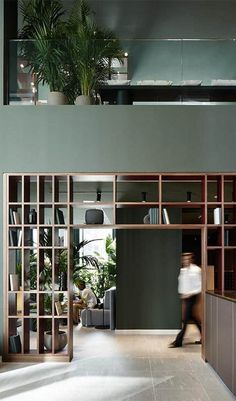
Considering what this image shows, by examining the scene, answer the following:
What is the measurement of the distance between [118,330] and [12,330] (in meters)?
2.86

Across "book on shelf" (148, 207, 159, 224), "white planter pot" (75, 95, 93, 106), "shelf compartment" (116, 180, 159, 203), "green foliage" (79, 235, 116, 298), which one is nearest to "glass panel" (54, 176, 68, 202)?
"shelf compartment" (116, 180, 159, 203)

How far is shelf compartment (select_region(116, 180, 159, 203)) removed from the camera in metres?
8.27

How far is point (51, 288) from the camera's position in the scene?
6.95m

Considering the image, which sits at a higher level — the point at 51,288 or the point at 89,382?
the point at 51,288

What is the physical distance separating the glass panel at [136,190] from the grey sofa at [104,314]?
69.7 inches

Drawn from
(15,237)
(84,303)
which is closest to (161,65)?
(15,237)

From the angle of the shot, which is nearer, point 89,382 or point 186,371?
point 89,382

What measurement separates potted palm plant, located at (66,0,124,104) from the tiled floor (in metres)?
3.46

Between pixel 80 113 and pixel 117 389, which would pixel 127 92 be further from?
pixel 117 389

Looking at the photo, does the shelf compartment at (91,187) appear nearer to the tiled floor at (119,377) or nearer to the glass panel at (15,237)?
the glass panel at (15,237)

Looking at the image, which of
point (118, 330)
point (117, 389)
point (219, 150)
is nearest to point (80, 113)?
point (219, 150)

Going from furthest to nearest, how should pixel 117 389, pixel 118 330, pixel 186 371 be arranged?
1. pixel 118 330
2. pixel 186 371
3. pixel 117 389

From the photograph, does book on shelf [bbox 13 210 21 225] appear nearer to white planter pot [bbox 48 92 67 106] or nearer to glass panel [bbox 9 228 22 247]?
glass panel [bbox 9 228 22 247]

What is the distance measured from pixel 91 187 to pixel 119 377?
3904 mm
